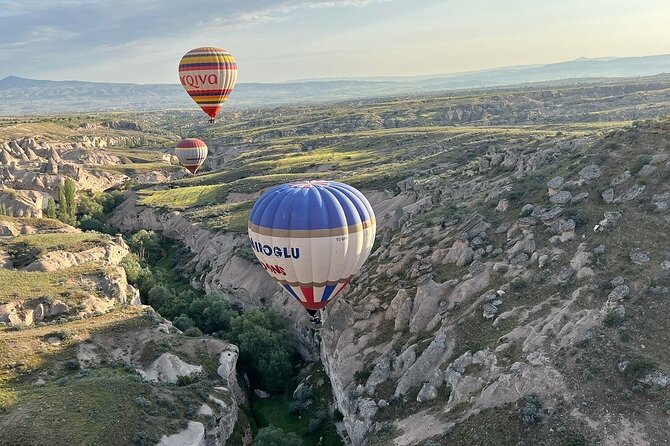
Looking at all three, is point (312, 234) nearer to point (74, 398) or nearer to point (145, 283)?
point (74, 398)

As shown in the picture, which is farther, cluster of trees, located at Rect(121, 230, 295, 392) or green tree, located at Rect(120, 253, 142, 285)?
green tree, located at Rect(120, 253, 142, 285)

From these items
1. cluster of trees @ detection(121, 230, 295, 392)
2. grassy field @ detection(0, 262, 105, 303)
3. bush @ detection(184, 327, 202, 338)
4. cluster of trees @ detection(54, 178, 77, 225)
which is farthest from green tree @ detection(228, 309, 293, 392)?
cluster of trees @ detection(54, 178, 77, 225)

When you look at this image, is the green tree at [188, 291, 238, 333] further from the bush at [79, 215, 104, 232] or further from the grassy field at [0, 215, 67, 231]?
the bush at [79, 215, 104, 232]

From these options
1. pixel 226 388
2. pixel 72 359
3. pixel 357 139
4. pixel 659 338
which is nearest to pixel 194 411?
pixel 226 388

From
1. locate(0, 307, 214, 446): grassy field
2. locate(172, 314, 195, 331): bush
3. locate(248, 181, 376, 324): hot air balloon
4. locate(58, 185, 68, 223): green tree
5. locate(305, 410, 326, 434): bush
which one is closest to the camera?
locate(0, 307, 214, 446): grassy field

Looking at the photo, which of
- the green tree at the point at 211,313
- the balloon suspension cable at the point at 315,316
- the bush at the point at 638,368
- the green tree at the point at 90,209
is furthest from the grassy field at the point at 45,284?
the green tree at the point at 90,209

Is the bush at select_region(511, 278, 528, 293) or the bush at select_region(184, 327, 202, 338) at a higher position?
the bush at select_region(511, 278, 528, 293)

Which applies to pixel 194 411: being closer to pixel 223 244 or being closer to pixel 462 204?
pixel 462 204

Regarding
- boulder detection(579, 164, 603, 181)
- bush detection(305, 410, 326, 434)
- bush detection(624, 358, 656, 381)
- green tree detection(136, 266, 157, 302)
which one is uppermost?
boulder detection(579, 164, 603, 181)
